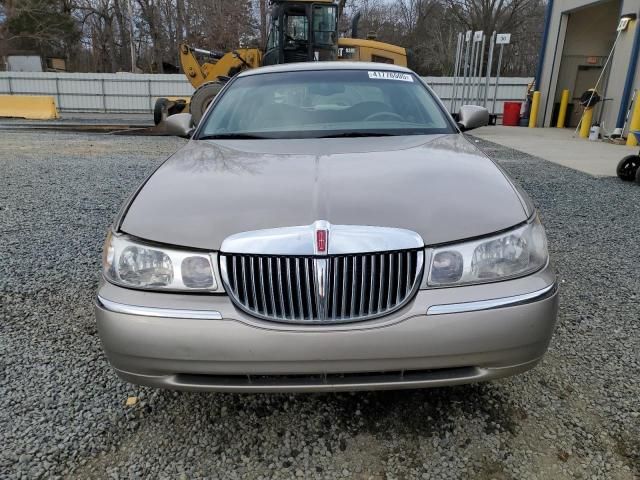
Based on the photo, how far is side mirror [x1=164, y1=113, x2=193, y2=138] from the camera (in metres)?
3.56

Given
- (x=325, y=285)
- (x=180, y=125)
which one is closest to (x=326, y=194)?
(x=325, y=285)

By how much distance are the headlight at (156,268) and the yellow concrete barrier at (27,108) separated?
787 inches

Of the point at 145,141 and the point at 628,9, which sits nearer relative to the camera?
the point at 145,141

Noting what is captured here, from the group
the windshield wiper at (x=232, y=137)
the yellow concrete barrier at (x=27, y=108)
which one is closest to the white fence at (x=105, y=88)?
the yellow concrete barrier at (x=27, y=108)

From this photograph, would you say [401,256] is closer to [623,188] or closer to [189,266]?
[189,266]

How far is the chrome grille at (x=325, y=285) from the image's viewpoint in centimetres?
167

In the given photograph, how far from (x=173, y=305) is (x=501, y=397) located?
1518 millimetres

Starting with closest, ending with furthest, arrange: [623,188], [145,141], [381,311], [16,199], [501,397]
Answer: [381,311]
[501,397]
[16,199]
[623,188]
[145,141]

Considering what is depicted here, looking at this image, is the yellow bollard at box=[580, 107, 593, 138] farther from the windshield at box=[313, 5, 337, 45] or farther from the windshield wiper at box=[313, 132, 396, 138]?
the windshield wiper at box=[313, 132, 396, 138]

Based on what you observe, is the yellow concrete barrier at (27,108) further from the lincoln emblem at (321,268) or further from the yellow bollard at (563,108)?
the lincoln emblem at (321,268)

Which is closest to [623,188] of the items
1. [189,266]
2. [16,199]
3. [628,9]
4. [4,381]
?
[189,266]

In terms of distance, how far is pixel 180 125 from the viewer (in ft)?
11.7

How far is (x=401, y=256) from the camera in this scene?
1694mm

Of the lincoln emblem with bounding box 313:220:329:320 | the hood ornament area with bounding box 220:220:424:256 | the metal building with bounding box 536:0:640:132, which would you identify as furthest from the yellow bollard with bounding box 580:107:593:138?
the lincoln emblem with bounding box 313:220:329:320
